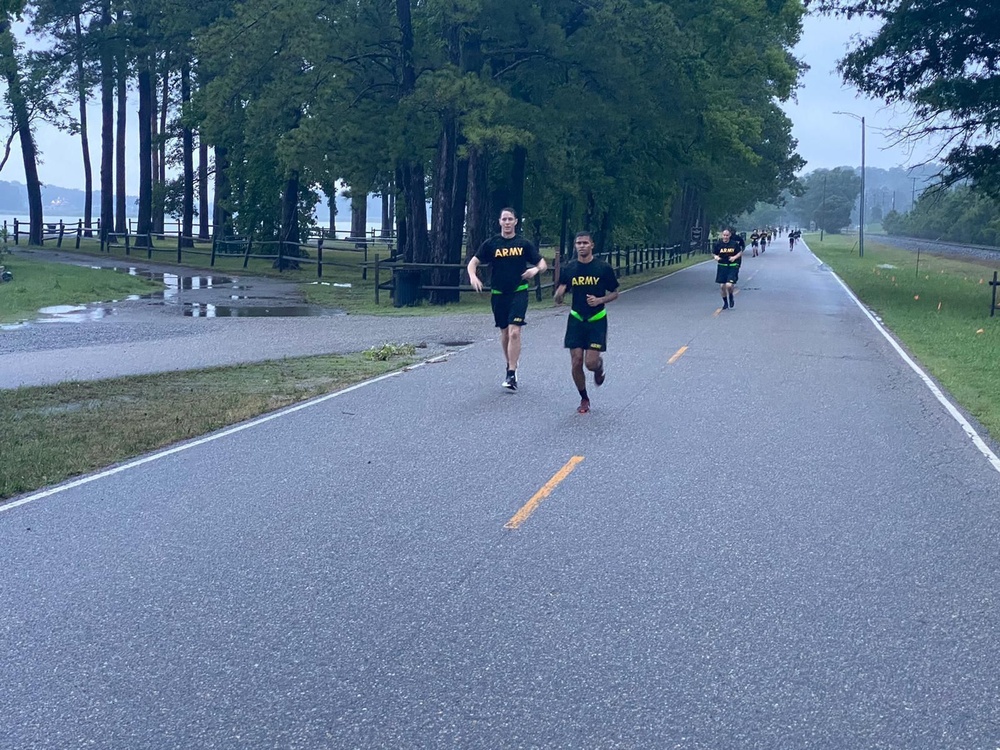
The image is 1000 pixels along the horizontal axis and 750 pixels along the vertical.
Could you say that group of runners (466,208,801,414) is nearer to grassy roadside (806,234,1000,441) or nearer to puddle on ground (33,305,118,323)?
grassy roadside (806,234,1000,441)

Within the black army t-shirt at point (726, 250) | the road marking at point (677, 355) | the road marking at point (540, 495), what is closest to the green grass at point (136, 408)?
the road marking at point (677, 355)

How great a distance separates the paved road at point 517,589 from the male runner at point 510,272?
1.71 meters

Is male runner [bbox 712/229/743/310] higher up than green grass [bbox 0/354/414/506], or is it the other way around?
male runner [bbox 712/229/743/310]

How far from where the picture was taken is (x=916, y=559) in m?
7.05

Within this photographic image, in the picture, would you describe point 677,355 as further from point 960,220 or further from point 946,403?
point 960,220

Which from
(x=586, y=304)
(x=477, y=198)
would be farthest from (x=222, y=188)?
(x=586, y=304)

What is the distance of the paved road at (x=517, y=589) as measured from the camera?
15.7 feet

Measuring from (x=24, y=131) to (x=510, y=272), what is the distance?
49535 mm

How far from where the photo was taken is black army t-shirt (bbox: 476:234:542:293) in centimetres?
1314

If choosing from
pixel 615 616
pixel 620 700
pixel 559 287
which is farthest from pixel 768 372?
pixel 620 700

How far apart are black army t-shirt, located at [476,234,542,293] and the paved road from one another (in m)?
2.05

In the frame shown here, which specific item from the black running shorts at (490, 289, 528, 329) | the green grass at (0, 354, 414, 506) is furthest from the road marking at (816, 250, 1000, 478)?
the green grass at (0, 354, 414, 506)

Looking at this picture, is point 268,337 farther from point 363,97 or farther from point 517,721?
point 517,721

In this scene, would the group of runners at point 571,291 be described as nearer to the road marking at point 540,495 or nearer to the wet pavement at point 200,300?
the road marking at point 540,495
